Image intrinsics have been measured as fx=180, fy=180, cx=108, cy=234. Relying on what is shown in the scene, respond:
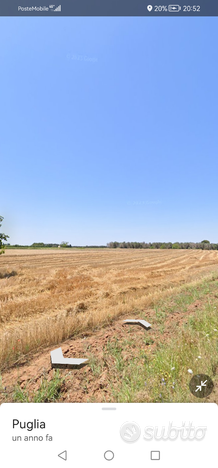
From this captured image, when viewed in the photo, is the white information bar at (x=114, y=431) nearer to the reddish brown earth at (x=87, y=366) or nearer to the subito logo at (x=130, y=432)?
the subito logo at (x=130, y=432)

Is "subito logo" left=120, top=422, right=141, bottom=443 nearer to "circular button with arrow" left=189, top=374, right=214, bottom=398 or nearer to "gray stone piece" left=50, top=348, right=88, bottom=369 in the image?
"circular button with arrow" left=189, top=374, right=214, bottom=398

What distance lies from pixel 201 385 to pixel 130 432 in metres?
1.16

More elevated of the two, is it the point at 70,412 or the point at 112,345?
the point at 70,412

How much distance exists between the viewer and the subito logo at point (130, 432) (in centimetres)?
115

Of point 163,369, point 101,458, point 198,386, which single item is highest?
point 101,458

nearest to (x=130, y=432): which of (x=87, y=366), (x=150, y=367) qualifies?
(x=150, y=367)

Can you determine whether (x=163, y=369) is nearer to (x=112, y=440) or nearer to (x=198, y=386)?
(x=198, y=386)

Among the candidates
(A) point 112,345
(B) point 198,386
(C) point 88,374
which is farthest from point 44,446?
(A) point 112,345

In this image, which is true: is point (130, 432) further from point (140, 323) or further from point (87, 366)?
point (140, 323)

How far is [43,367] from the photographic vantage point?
3180mm

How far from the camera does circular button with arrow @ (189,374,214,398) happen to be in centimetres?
182

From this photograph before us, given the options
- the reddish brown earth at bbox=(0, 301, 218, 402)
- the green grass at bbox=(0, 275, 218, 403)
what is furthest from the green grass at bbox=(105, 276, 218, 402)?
the reddish brown earth at bbox=(0, 301, 218, 402)

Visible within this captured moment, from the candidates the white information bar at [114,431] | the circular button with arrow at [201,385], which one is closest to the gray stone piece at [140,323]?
the circular button with arrow at [201,385]

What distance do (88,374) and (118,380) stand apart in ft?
1.76
